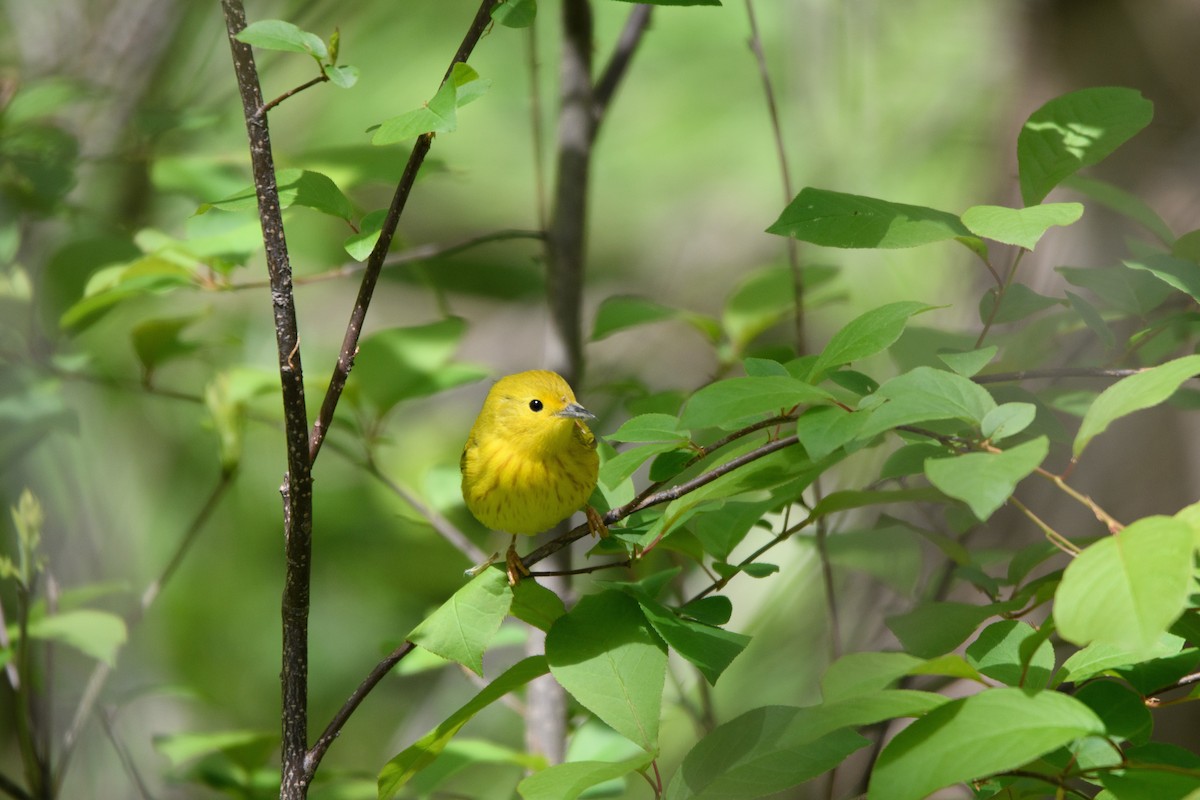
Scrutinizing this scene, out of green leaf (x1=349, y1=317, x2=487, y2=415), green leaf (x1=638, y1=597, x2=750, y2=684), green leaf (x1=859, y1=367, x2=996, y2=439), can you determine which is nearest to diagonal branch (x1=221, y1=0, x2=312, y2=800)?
green leaf (x1=638, y1=597, x2=750, y2=684)

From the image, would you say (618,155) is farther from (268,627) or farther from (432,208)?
(268,627)

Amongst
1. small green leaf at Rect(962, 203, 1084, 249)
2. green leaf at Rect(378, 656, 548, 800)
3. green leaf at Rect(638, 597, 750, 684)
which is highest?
small green leaf at Rect(962, 203, 1084, 249)

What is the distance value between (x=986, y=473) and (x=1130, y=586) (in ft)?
0.27

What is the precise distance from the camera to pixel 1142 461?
1359mm

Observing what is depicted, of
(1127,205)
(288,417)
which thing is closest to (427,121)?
(288,417)

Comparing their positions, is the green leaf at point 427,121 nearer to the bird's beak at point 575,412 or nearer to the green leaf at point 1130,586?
the green leaf at point 1130,586

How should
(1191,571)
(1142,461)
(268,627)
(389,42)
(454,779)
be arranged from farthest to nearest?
(389,42) → (268,627) → (454,779) → (1142,461) → (1191,571)

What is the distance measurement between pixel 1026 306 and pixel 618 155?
301 cm

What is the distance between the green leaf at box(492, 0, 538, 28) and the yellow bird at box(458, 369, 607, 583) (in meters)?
0.46

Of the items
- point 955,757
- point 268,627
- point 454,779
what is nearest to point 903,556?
point 955,757

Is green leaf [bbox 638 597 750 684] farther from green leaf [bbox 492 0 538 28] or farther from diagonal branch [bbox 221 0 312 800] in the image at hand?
green leaf [bbox 492 0 538 28]

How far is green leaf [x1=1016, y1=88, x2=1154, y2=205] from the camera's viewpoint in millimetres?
791

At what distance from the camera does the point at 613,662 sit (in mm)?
732

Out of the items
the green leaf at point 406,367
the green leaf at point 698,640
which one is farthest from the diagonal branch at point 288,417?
the green leaf at point 406,367
